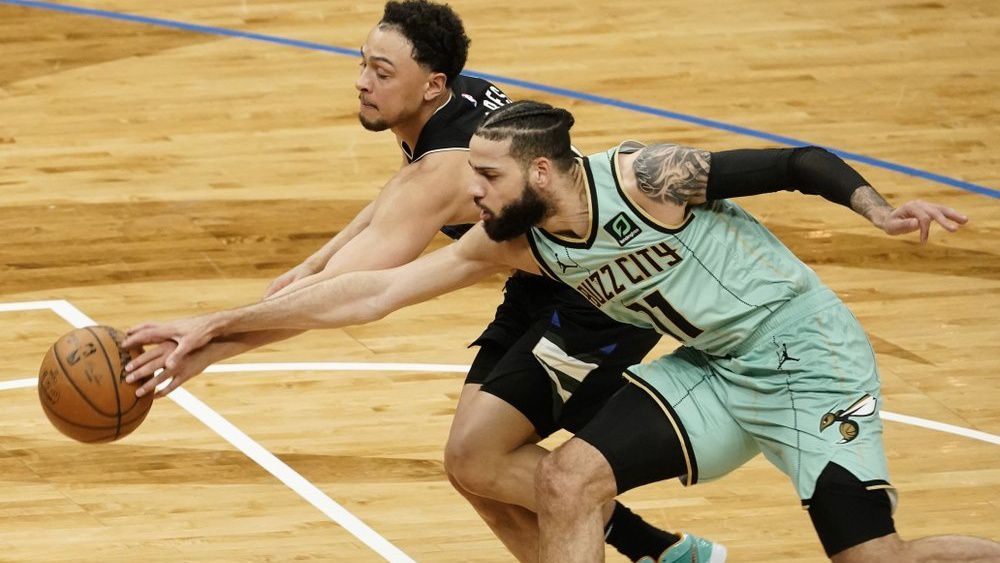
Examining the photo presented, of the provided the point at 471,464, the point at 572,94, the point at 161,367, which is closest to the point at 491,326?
the point at 471,464

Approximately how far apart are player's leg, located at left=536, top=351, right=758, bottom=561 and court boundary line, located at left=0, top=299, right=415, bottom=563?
1.49m

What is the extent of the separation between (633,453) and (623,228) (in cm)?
68

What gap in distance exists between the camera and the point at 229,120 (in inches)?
468

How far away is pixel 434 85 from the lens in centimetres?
620

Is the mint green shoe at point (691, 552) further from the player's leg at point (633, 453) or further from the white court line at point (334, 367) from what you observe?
the white court line at point (334, 367)

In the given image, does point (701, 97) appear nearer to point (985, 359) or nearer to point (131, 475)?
point (985, 359)

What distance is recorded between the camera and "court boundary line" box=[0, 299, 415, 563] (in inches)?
266

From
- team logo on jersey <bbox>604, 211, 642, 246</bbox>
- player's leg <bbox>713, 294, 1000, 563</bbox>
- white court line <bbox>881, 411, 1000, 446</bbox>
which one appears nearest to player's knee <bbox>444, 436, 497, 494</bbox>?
player's leg <bbox>713, 294, 1000, 563</bbox>

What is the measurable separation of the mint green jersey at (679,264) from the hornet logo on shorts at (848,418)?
14.5 inches

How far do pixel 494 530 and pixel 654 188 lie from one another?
1.63 metres

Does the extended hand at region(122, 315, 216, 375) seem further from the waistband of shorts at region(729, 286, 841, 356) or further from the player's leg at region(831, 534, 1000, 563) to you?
the player's leg at region(831, 534, 1000, 563)

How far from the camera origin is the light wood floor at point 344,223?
23.0 feet

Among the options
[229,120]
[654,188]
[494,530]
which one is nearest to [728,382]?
[654,188]

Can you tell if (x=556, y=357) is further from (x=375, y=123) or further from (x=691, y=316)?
(x=375, y=123)
